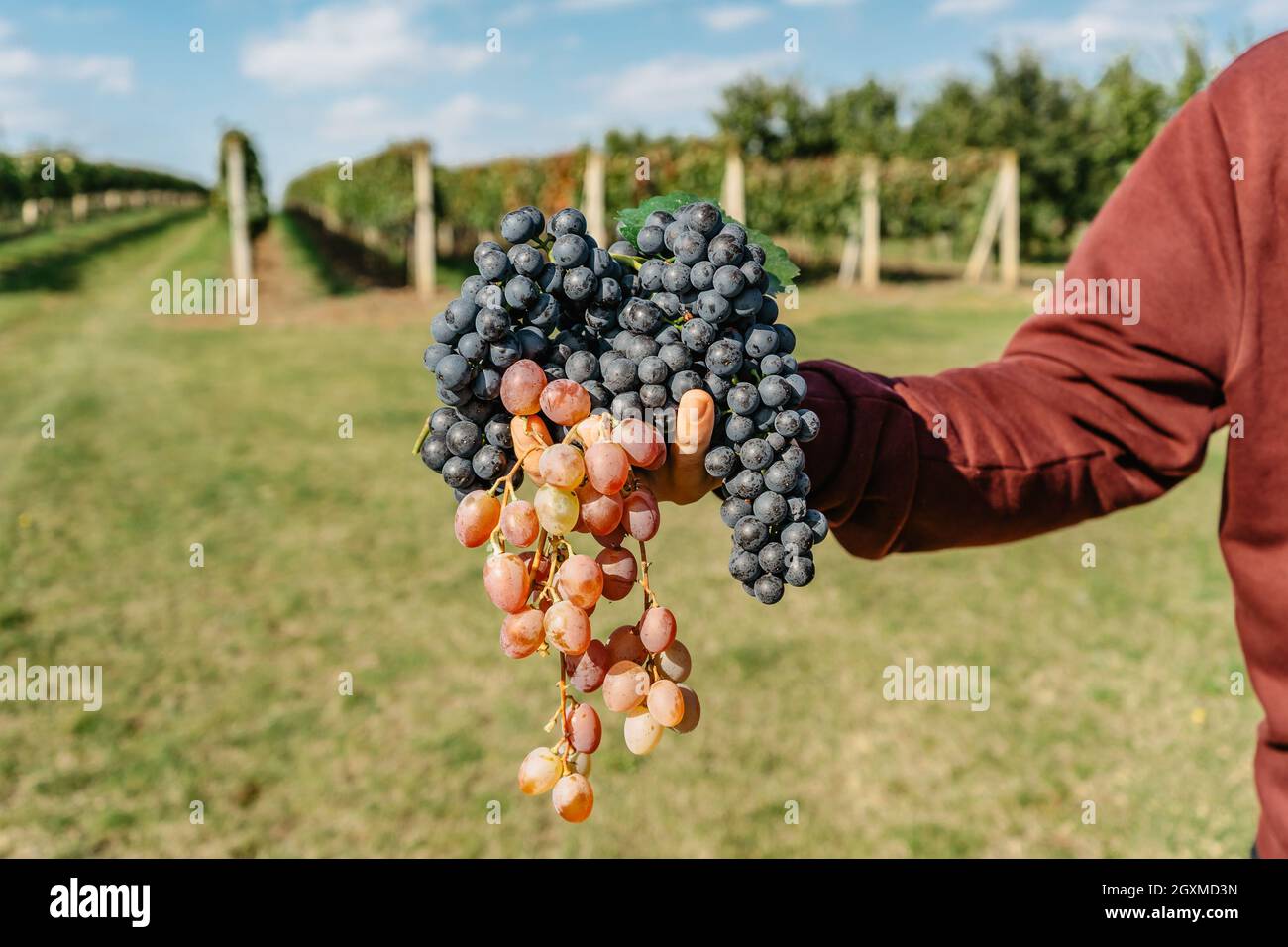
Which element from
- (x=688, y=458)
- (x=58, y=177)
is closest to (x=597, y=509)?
(x=688, y=458)

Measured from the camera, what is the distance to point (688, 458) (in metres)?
1.21

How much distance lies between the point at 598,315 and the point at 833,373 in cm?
52

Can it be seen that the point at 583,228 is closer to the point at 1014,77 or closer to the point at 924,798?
the point at 924,798

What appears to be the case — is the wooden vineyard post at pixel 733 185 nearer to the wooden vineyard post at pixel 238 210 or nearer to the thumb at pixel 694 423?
the wooden vineyard post at pixel 238 210

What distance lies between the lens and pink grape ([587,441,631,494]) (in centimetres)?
107

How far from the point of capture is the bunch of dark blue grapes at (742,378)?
1.14m

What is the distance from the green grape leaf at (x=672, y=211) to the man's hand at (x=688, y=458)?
0.23 m

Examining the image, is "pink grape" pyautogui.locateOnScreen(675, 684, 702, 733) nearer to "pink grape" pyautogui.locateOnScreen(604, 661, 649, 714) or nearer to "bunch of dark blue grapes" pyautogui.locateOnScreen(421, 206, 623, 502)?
"pink grape" pyautogui.locateOnScreen(604, 661, 649, 714)

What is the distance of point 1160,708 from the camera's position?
16.3ft

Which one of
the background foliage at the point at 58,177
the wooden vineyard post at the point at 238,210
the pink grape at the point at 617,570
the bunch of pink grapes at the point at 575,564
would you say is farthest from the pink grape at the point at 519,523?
the background foliage at the point at 58,177

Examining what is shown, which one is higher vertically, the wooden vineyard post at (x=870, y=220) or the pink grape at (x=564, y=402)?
the wooden vineyard post at (x=870, y=220)

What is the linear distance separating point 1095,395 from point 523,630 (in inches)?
50.8

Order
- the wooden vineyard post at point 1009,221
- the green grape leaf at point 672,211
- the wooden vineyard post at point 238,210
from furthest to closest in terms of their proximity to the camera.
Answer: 1. the wooden vineyard post at point 1009,221
2. the wooden vineyard post at point 238,210
3. the green grape leaf at point 672,211
